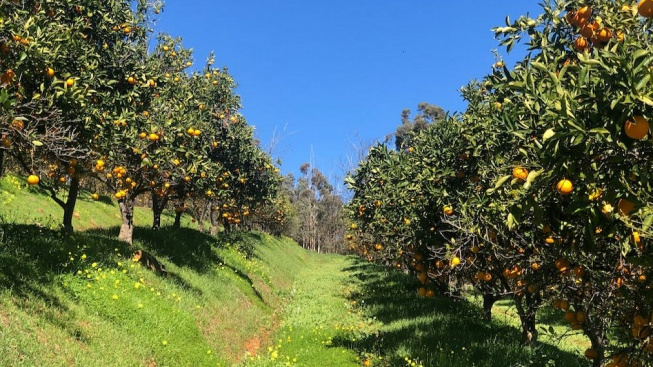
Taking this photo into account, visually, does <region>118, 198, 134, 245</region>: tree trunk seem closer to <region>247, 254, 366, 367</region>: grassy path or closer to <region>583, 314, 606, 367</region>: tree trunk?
<region>247, 254, 366, 367</region>: grassy path

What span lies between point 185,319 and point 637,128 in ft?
30.8

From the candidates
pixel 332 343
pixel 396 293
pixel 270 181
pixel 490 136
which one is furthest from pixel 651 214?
pixel 270 181

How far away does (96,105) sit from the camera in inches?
350

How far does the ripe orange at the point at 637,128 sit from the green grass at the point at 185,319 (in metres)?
5.34

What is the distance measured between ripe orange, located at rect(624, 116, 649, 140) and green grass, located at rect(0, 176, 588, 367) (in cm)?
534

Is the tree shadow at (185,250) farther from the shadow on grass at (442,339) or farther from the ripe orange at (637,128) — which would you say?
the ripe orange at (637,128)

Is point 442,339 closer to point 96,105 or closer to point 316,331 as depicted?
point 316,331

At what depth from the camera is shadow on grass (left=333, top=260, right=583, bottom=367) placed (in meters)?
8.62

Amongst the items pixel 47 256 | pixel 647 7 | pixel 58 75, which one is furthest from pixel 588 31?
pixel 47 256

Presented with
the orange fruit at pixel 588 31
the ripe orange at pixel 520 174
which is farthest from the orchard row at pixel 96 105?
the orange fruit at pixel 588 31

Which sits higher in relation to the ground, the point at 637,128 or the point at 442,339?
the point at 637,128

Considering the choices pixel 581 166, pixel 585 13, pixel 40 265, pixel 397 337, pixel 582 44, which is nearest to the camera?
pixel 581 166

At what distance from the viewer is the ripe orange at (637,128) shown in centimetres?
260

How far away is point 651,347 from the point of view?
364 cm
